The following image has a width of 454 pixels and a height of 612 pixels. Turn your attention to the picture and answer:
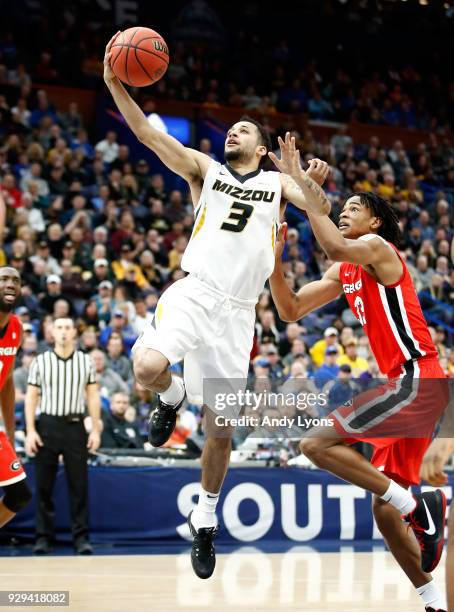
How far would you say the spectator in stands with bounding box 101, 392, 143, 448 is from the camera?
38.7 ft

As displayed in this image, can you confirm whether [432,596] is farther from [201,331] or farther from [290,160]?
[290,160]

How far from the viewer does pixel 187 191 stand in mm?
19281

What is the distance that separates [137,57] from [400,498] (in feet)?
10.2

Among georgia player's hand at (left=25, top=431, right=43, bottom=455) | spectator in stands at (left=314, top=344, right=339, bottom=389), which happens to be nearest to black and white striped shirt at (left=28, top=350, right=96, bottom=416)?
georgia player's hand at (left=25, top=431, right=43, bottom=455)

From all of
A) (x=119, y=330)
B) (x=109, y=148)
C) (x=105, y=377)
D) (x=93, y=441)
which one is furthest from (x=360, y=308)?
(x=109, y=148)

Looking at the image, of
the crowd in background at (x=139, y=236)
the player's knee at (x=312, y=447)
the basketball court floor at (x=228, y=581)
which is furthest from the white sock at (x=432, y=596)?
the crowd in background at (x=139, y=236)

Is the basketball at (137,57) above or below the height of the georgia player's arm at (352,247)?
above

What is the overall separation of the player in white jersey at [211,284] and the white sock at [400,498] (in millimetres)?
1063

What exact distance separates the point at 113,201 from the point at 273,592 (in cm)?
986

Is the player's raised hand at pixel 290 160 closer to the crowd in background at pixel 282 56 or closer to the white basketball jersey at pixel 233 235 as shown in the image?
the white basketball jersey at pixel 233 235

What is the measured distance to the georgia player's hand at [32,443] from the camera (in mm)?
10312

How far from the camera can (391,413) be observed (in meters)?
6.00

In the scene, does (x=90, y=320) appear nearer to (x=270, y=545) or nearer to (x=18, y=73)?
(x=270, y=545)

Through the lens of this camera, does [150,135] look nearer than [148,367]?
No
